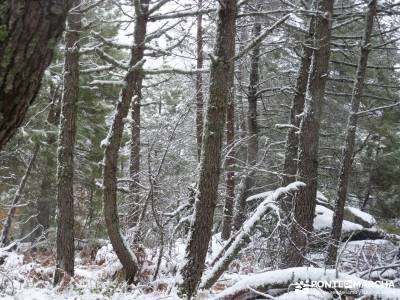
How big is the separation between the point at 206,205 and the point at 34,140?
304 inches

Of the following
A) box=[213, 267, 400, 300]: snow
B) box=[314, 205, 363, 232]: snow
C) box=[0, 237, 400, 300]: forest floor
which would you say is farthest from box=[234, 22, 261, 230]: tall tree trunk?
box=[213, 267, 400, 300]: snow

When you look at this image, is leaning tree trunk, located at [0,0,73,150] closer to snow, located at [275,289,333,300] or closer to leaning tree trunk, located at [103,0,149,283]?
snow, located at [275,289,333,300]

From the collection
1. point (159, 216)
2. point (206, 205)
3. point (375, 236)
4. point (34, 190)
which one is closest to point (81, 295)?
point (206, 205)

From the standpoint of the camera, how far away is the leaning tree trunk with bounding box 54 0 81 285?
7.39 m

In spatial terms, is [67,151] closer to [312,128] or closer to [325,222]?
[312,128]

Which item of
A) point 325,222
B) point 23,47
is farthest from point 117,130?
point 325,222

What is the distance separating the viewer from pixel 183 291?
5.32 metres

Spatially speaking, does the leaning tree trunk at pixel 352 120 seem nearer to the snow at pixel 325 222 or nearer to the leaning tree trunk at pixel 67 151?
the snow at pixel 325 222

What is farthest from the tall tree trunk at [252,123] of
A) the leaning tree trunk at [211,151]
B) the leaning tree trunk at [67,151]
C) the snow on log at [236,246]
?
the leaning tree trunk at [211,151]

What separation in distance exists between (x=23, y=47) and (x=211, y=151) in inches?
155

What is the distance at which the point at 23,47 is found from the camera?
5.33 feet

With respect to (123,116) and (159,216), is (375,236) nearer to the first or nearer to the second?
(159,216)

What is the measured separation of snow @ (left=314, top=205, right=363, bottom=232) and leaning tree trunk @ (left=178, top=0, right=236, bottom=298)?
23.4ft

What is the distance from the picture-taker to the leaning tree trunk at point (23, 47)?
1593 millimetres
